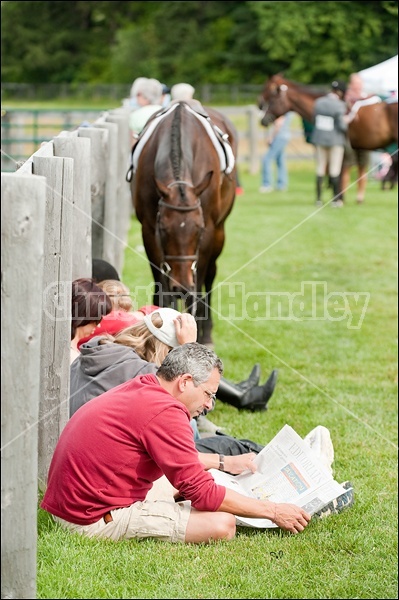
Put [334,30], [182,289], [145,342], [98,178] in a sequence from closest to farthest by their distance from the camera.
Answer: [145,342]
[182,289]
[98,178]
[334,30]

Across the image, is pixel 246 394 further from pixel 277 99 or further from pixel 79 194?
pixel 277 99

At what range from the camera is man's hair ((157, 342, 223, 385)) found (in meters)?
4.05

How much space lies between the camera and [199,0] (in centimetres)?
1550

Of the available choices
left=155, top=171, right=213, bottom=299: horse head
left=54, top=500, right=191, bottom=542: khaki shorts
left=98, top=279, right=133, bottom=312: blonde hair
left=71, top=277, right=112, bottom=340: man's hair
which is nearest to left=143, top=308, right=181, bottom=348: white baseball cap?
left=71, top=277, right=112, bottom=340: man's hair

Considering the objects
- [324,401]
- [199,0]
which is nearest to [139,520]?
[324,401]

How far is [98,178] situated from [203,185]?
4.03 ft

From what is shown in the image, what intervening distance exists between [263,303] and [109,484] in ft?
20.8

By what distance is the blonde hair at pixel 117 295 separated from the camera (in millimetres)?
5758

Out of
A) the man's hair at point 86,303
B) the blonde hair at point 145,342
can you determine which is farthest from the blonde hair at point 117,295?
the blonde hair at point 145,342

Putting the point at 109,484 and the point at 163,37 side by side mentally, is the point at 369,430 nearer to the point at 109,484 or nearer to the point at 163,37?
the point at 109,484

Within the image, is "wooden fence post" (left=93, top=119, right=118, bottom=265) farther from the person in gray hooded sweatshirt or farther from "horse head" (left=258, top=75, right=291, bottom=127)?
"horse head" (left=258, top=75, right=291, bottom=127)

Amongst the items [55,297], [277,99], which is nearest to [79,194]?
[55,297]

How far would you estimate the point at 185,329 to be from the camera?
4832mm

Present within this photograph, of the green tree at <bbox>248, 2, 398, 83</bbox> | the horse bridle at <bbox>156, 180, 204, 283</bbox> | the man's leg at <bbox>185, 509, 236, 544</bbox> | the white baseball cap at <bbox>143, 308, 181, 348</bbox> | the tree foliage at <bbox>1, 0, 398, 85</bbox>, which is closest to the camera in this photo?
the man's leg at <bbox>185, 509, 236, 544</bbox>
